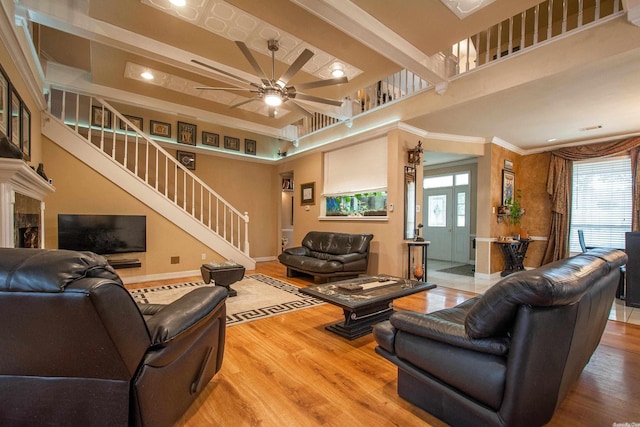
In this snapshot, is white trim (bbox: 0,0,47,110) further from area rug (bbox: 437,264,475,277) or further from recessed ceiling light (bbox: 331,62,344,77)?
area rug (bbox: 437,264,475,277)

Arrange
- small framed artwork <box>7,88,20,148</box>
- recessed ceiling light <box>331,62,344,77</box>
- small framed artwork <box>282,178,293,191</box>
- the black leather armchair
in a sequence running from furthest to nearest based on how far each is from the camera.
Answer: small framed artwork <box>282,178,293,191</box>
recessed ceiling light <box>331,62,344,77</box>
small framed artwork <box>7,88,20,148</box>
the black leather armchair

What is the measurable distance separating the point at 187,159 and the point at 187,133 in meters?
0.61

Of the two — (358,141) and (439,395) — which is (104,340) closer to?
(439,395)

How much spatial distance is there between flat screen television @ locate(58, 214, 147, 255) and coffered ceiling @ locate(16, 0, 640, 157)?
6.82ft

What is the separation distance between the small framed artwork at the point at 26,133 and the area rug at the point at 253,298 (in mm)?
2212

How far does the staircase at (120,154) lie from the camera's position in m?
4.61

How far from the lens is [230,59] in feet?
12.9

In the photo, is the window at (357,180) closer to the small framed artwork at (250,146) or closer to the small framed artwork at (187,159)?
the small framed artwork at (250,146)

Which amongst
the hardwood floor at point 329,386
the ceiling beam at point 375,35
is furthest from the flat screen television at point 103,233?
the ceiling beam at point 375,35

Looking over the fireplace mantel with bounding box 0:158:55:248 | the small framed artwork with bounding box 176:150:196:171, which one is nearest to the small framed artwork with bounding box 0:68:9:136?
the fireplace mantel with bounding box 0:158:55:248

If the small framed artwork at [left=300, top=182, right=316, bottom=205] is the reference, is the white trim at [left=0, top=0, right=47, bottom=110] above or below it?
above

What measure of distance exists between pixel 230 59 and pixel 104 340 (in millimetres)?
3920

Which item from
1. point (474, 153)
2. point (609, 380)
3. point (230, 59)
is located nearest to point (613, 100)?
point (474, 153)

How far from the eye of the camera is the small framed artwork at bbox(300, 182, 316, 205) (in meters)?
6.82
